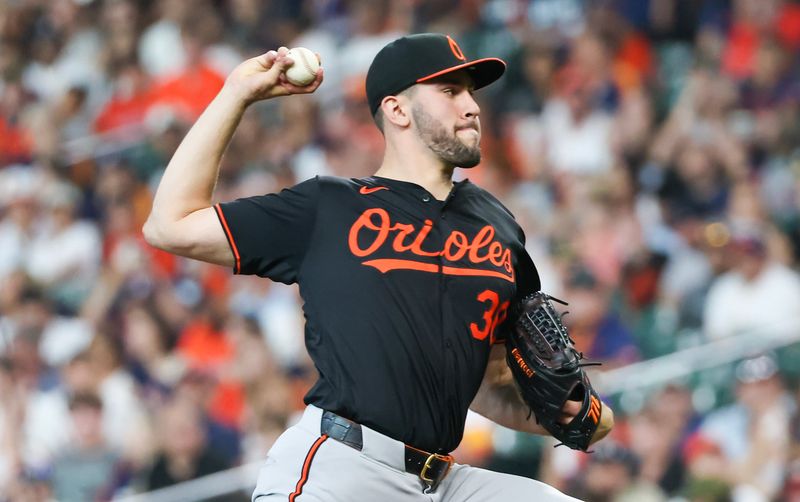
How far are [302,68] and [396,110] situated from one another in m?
0.43

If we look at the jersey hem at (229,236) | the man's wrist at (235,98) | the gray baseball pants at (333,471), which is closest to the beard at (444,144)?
the man's wrist at (235,98)

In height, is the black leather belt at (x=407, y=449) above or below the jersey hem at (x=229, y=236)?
below

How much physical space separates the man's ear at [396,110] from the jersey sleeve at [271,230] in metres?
0.41

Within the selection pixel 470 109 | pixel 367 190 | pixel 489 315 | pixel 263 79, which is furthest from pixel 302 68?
pixel 489 315

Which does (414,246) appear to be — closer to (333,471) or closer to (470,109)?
(470,109)

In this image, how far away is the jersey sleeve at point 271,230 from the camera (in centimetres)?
357

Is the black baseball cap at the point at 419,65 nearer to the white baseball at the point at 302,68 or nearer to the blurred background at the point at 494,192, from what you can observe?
the white baseball at the point at 302,68

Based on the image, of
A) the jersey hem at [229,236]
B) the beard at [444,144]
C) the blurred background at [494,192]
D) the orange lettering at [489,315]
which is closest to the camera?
the jersey hem at [229,236]

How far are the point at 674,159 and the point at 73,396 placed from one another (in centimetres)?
406

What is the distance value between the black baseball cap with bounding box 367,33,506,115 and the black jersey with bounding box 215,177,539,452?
1.17 ft

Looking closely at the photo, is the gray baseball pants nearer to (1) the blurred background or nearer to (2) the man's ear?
(2) the man's ear

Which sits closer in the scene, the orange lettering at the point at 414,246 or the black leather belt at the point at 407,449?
the black leather belt at the point at 407,449

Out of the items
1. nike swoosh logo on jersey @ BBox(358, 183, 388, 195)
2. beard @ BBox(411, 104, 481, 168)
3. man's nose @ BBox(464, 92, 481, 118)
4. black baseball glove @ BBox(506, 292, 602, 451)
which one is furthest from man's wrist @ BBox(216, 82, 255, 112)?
black baseball glove @ BBox(506, 292, 602, 451)

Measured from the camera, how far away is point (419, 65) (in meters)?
3.88
